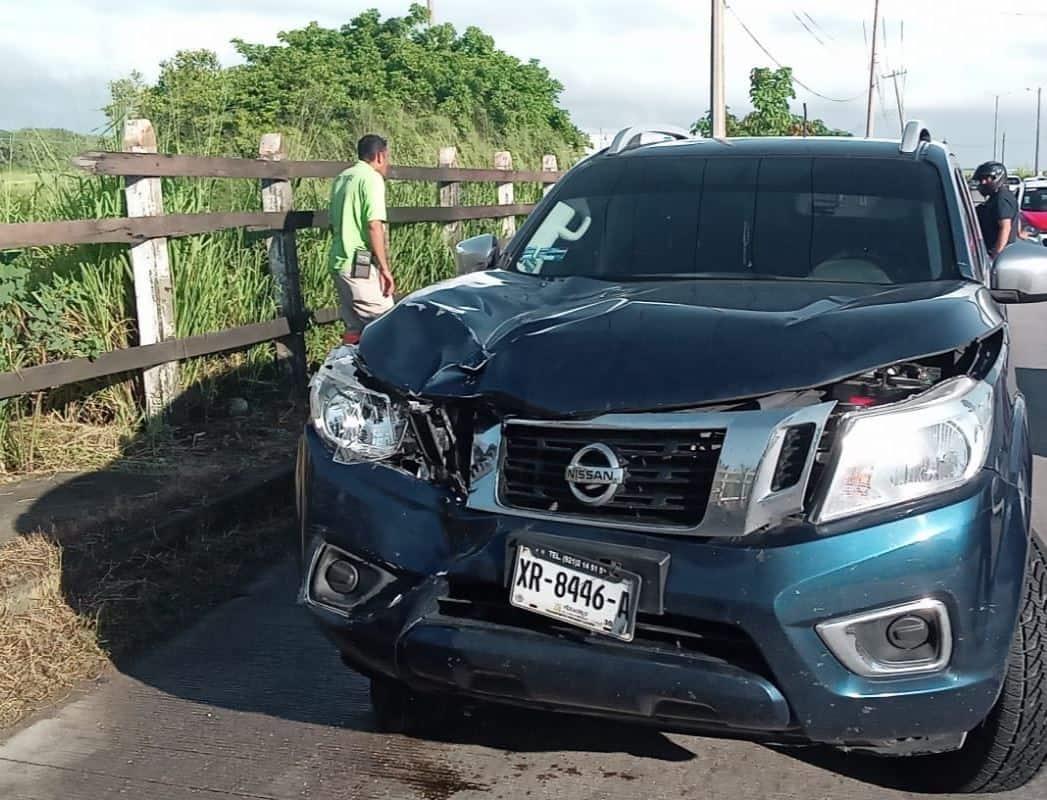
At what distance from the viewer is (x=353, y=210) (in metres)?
8.04

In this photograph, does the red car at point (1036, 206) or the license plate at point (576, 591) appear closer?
the license plate at point (576, 591)

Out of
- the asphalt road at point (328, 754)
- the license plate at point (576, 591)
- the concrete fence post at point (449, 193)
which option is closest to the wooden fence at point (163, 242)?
the asphalt road at point (328, 754)

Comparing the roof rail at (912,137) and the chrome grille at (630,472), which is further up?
the roof rail at (912,137)

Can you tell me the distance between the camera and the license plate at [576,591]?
2768 mm

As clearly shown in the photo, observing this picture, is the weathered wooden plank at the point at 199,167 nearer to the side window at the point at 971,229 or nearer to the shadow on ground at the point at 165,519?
the shadow on ground at the point at 165,519

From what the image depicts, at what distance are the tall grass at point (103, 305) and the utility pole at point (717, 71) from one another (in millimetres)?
13484

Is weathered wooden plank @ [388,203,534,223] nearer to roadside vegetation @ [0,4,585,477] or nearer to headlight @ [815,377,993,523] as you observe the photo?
roadside vegetation @ [0,4,585,477]

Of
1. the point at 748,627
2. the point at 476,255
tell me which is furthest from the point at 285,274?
the point at 748,627

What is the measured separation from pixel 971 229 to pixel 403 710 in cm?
251

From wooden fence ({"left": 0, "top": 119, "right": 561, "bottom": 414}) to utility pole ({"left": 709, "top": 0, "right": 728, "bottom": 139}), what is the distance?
43.7ft

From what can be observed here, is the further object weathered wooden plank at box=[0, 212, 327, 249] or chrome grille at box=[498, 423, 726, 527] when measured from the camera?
weathered wooden plank at box=[0, 212, 327, 249]

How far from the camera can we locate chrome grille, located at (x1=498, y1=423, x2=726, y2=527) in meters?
2.80

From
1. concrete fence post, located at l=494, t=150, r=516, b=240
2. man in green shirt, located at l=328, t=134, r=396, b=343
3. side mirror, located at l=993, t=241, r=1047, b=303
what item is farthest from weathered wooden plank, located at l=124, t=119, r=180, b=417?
concrete fence post, located at l=494, t=150, r=516, b=240

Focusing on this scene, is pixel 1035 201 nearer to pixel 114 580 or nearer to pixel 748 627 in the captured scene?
pixel 114 580
